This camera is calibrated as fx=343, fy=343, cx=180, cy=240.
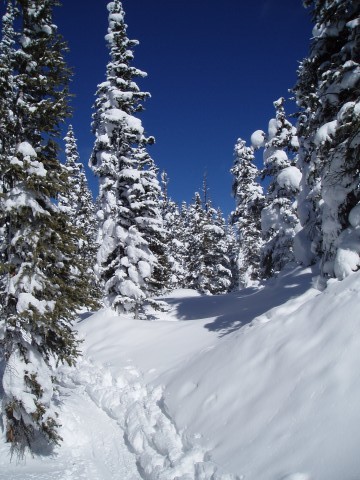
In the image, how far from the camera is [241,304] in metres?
18.2

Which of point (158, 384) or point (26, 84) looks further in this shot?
point (158, 384)

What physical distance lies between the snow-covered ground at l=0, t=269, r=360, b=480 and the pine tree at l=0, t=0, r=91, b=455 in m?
1.25

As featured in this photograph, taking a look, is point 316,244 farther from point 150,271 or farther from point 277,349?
point 277,349

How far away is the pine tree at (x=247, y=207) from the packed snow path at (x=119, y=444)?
23.8 m

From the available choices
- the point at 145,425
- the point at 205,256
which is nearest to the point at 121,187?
the point at 145,425

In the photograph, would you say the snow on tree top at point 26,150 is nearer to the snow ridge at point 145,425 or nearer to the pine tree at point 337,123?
the snow ridge at point 145,425

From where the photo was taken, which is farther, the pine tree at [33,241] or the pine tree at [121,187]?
the pine tree at [121,187]

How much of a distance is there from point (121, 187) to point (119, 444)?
42.6 feet

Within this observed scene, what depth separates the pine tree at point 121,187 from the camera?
1777 centimetres

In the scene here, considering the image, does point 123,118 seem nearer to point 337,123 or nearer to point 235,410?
point 337,123

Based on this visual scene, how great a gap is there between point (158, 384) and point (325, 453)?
6.07 m

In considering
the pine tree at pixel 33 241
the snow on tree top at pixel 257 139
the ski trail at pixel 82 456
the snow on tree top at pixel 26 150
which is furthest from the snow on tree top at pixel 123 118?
the ski trail at pixel 82 456

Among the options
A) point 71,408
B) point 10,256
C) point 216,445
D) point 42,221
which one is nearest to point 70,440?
Result: point 71,408

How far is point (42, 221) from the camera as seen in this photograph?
28.8ft
